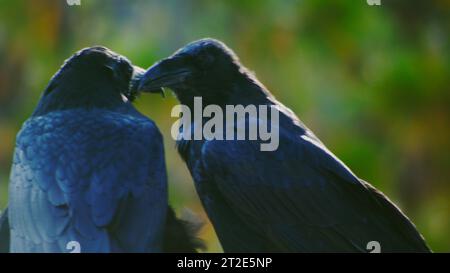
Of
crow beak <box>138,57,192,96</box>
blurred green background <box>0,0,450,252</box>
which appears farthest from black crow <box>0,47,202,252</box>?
blurred green background <box>0,0,450,252</box>

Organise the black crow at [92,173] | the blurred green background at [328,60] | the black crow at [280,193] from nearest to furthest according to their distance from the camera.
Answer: the black crow at [92,173] < the black crow at [280,193] < the blurred green background at [328,60]

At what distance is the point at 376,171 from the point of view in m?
4.59

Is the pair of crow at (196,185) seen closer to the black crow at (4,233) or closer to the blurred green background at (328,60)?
the black crow at (4,233)

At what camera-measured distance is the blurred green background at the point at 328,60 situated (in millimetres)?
4566

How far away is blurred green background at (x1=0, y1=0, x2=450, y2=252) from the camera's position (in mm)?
4566

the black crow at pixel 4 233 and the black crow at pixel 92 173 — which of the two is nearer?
the black crow at pixel 92 173

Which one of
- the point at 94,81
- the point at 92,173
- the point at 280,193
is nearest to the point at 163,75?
the point at 94,81

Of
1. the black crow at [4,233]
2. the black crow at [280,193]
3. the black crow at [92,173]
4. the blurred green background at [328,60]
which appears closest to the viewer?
the black crow at [92,173]

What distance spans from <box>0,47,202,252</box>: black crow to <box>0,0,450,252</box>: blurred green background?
4.96 ft

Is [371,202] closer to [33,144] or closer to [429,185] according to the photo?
[33,144]

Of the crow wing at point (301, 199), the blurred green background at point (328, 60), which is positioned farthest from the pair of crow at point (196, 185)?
the blurred green background at point (328, 60)

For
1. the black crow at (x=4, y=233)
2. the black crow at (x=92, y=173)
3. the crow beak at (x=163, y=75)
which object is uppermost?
the crow beak at (x=163, y=75)

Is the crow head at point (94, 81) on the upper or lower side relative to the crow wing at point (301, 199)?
upper

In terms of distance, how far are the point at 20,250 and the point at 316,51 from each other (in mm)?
2629
